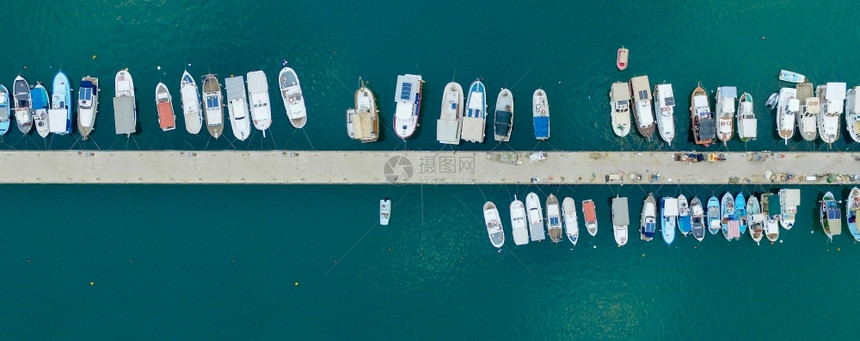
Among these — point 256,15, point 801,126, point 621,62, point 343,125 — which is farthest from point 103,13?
point 801,126

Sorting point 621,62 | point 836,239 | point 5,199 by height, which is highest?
point 621,62

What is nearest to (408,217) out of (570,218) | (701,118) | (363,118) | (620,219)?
(363,118)

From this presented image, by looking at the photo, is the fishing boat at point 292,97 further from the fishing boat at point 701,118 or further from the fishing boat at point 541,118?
the fishing boat at point 701,118

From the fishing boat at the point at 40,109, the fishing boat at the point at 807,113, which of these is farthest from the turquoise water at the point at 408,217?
the fishing boat at the point at 807,113

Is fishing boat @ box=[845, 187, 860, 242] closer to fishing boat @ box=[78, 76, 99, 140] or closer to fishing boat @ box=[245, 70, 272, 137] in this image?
fishing boat @ box=[245, 70, 272, 137]

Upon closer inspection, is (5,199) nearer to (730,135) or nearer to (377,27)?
(377,27)

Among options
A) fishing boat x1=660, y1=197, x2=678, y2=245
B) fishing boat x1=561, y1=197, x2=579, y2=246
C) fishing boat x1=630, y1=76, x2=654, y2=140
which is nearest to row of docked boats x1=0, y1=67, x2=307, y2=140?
fishing boat x1=561, y1=197, x2=579, y2=246
